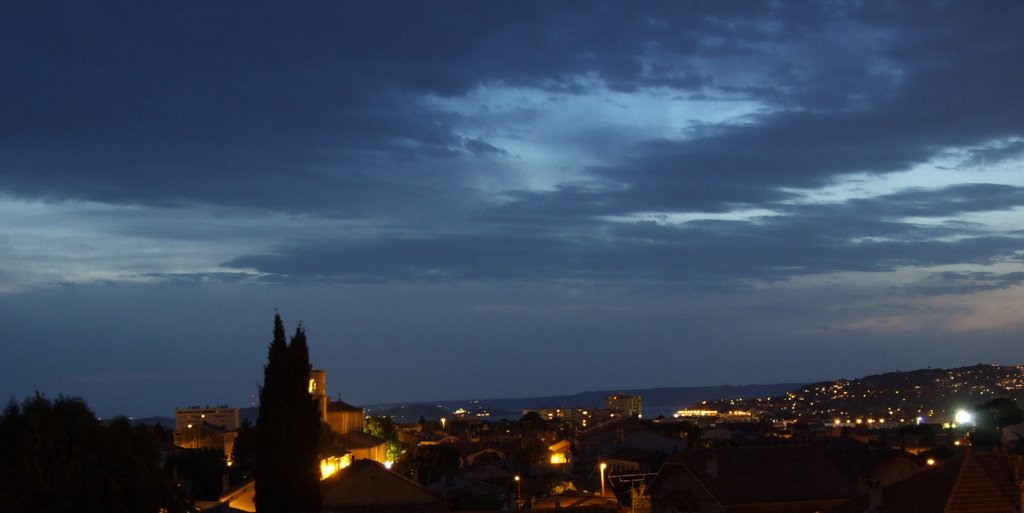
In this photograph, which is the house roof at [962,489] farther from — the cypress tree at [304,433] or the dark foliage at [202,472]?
the dark foliage at [202,472]

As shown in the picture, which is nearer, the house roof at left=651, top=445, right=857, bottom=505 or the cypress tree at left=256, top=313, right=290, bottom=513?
the house roof at left=651, top=445, right=857, bottom=505

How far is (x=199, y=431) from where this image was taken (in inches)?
4555

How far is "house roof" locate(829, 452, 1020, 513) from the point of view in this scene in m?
27.3

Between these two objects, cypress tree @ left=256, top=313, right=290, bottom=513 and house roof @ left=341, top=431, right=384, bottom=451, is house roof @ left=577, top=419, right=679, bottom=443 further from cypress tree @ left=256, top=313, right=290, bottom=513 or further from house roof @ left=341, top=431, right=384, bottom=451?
cypress tree @ left=256, top=313, right=290, bottom=513

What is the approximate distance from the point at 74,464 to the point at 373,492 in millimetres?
19846

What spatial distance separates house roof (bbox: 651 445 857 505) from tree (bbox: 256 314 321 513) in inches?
520

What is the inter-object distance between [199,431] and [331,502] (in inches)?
2683

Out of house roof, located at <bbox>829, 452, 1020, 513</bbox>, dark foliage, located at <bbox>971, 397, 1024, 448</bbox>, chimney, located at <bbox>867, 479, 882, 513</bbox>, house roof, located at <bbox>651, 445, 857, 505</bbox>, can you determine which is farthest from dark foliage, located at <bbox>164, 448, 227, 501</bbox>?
dark foliage, located at <bbox>971, 397, 1024, 448</bbox>

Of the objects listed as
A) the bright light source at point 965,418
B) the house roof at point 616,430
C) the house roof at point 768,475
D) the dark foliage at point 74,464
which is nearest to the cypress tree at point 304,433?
the dark foliage at point 74,464

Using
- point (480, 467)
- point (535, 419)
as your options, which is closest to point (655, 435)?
point (480, 467)

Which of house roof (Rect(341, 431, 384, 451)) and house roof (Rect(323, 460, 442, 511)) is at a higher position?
house roof (Rect(341, 431, 384, 451))

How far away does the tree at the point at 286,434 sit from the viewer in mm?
46562

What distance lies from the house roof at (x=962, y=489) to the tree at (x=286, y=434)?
2373 centimetres

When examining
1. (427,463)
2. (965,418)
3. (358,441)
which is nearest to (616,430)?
(427,463)
